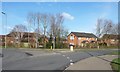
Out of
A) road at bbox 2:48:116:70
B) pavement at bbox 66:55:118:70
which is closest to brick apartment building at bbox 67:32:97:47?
road at bbox 2:48:116:70

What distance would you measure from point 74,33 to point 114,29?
23745 mm

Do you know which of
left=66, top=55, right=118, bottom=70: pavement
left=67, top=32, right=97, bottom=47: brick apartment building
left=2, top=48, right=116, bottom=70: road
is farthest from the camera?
left=67, top=32, right=97, bottom=47: brick apartment building

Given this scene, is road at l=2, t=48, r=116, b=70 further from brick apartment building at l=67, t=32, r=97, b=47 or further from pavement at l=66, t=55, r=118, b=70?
brick apartment building at l=67, t=32, r=97, b=47

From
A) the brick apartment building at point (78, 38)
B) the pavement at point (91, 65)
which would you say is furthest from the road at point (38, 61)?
the brick apartment building at point (78, 38)

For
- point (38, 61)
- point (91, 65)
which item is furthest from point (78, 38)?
point (91, 65)

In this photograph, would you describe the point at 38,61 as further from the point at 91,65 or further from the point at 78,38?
the point at 78,38

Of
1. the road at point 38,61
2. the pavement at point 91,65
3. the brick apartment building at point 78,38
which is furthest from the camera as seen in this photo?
the brick apartment building at point 78,38

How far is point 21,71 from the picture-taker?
12969 millimetres

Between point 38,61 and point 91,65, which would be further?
point 38,61

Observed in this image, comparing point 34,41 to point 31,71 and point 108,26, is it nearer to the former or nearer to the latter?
point 108,26

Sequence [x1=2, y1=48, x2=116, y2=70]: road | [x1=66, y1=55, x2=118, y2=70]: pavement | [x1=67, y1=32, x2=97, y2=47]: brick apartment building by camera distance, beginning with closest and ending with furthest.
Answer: [x1=66, y1=55, x2=118, y2=70]: pavement
[x1=2, y1=48, x2=116, y2=70]: road
[x1=67, y1=32, x2=97, y2=47]: brick apartment building

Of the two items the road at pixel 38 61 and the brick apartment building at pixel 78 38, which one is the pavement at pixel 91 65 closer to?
the road at pixel 38 61

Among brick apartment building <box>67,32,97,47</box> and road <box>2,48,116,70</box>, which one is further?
brick apartment building <box>67,32,97,47</box>

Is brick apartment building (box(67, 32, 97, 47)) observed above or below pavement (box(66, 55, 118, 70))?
above
